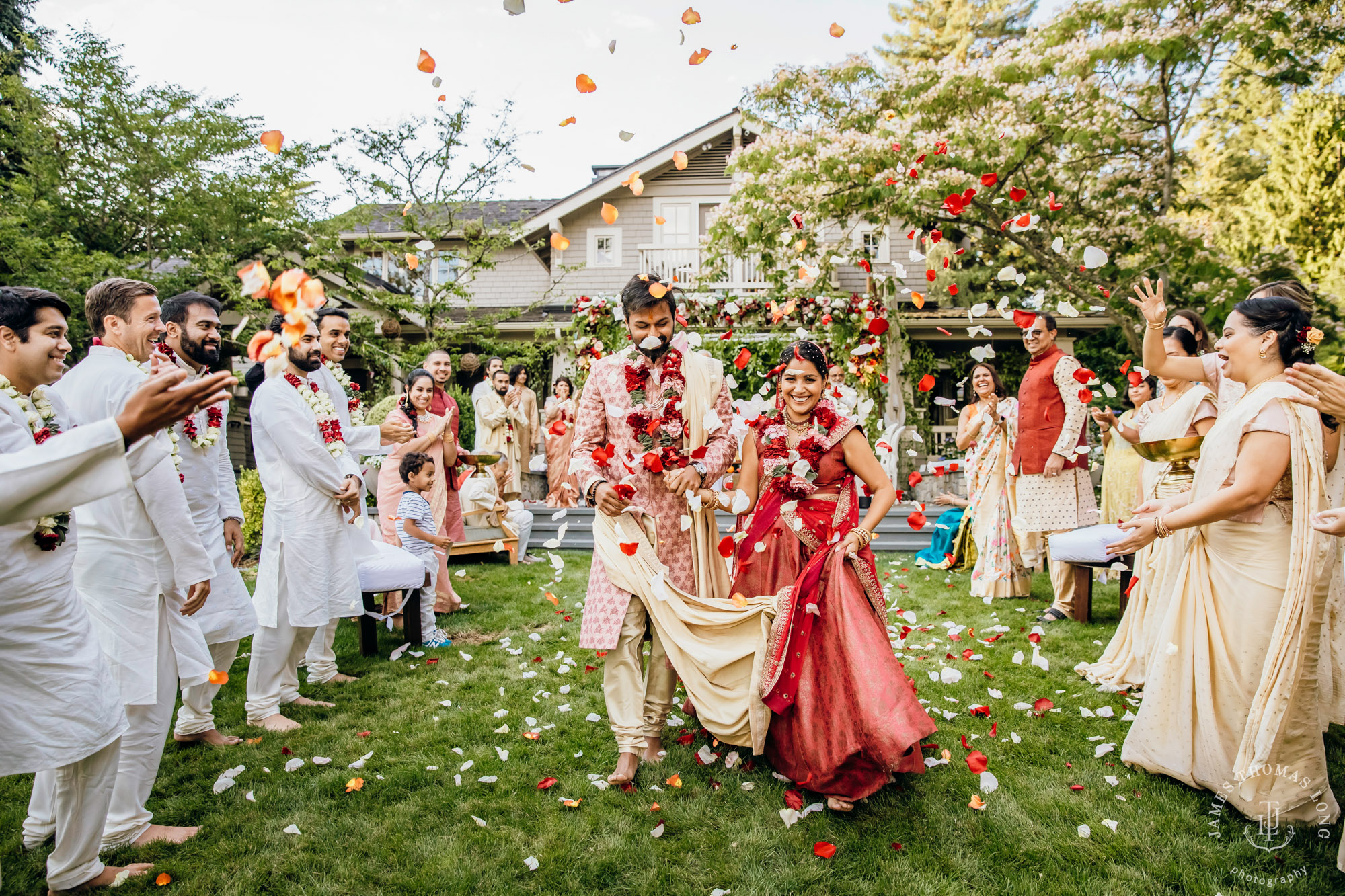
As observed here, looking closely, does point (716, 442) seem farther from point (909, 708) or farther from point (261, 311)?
point (261, 311)

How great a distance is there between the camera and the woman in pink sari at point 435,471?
677 centimetres

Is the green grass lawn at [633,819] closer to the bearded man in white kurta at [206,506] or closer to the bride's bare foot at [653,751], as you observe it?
the bride's bare foot at [653,751]

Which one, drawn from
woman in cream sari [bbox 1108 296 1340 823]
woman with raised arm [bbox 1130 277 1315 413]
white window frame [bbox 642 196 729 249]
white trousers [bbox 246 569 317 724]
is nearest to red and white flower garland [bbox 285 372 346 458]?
white trousers [bbox 246 569 317 724]

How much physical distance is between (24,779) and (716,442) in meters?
3.99

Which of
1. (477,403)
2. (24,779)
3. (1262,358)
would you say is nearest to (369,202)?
(477,403)

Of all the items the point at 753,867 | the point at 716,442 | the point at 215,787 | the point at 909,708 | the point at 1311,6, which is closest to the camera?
the point at 753,867

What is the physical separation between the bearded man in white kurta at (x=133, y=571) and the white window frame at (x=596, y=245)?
53.5 feet

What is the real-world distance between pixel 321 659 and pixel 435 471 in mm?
2254

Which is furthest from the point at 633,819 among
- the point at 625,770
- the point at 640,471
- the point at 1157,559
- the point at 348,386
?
the point at 348,386

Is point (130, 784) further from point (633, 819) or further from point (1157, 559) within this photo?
point (1157, 559)

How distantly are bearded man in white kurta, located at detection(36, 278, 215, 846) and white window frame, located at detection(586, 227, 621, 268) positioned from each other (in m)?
16.3

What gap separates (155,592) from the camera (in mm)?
3363

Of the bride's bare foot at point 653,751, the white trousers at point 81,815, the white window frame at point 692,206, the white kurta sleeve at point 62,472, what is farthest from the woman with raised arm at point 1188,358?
the white window frame at point 692,206

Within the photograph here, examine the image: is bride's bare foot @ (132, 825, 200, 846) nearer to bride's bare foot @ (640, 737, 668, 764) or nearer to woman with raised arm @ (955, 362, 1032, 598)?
bride's bare foot @ (640, 737, 668, 764)
